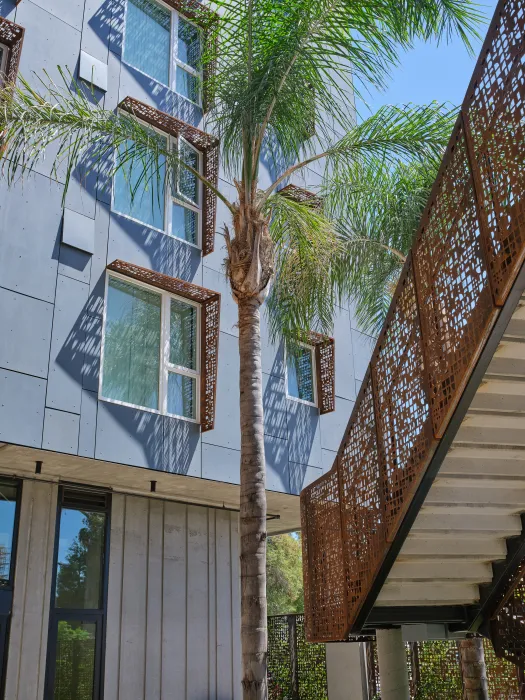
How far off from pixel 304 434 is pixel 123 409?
3.88m

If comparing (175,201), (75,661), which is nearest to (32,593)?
(75,661)

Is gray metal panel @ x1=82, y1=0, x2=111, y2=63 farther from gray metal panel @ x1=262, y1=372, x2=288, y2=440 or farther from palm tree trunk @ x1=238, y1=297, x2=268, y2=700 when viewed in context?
gray metal panel @ x1=262, y1=372, x2=288, y2=440

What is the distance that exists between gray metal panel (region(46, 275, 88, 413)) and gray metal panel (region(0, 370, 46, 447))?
0.65 ft

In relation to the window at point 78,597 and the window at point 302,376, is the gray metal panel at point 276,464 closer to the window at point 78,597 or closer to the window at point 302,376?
the window at point 302,376

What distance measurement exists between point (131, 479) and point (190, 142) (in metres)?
5.82

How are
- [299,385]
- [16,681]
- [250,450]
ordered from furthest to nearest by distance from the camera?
[299,385] → [16,681] → [250,450]

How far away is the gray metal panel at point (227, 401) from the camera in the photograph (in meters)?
11.5

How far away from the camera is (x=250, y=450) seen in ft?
25.3

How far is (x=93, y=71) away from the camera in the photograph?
1148cm

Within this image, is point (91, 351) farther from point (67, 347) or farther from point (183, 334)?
point (183, 334)

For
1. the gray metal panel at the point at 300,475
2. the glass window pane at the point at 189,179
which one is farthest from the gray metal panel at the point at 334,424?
the glass window pane at the point at 189,179

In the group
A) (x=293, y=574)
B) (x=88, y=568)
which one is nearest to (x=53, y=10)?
(x=88, y=568)

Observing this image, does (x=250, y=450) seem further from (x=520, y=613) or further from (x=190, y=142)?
(x=190, y=142)

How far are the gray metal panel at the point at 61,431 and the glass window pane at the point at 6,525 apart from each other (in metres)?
1.72
